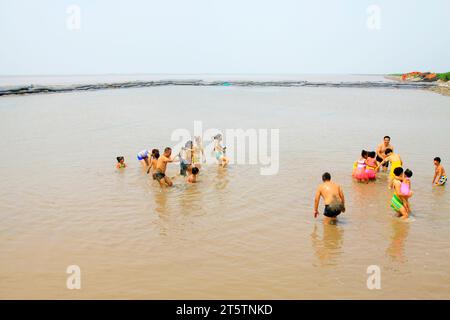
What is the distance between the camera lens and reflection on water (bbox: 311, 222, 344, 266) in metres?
6.88

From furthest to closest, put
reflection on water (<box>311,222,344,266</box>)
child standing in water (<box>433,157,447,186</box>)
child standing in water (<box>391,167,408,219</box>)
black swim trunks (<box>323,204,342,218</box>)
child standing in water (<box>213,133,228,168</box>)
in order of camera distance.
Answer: child standing in water (<box>213,133,228,168</box>), child standing in water (<box>433,157,447,186</box>), child standing in water (<box>391,167,408,219</box>), black swim trunks (<box>323,204,342,218</box>), reflection on water (<box>311,222,344,266</box>)

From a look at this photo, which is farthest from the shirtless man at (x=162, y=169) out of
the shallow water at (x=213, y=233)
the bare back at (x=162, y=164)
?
the shallow water at (x=213, y=233)

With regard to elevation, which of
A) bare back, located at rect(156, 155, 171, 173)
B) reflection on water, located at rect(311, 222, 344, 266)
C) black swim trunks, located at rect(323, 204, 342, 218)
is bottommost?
reflection on water, located at rect(311, 222, 344, 266)

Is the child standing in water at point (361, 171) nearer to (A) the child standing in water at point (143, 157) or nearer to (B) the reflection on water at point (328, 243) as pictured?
(B) the reflection on water at point (328, 243)

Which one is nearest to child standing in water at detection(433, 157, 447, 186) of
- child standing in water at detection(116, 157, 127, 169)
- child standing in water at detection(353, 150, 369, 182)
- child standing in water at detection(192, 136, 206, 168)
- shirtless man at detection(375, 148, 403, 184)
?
shirtless man at detection(375, 148, 403, 184)

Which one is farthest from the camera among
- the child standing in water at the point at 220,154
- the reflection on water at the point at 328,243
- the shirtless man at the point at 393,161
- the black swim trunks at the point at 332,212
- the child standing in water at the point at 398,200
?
the child standing in water at the point at 220,154

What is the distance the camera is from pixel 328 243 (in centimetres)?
747

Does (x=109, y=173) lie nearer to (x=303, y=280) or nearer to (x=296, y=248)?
(x=296, y=248)

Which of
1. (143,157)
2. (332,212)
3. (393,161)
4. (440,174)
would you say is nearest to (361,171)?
(393,161)

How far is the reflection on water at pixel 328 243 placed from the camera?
688 centimetres

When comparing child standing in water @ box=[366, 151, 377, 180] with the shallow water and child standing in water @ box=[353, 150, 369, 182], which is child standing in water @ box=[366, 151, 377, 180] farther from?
the shallow water

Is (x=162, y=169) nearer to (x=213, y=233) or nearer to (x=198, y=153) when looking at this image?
(x=198, y=153)
